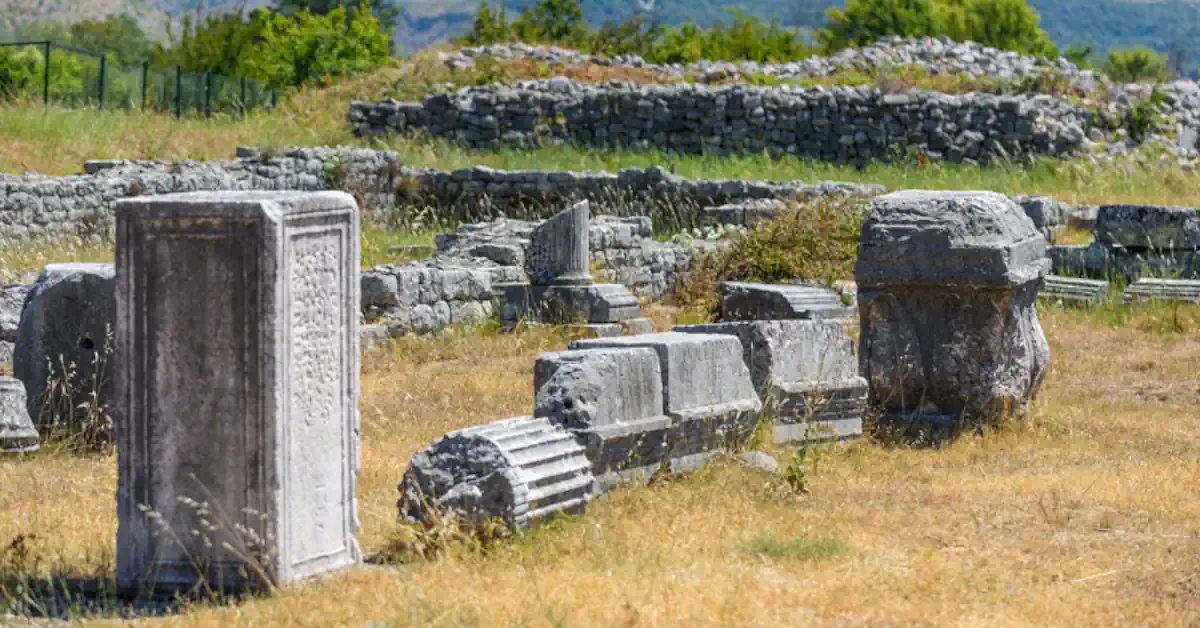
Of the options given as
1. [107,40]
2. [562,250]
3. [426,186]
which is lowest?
[107,40]

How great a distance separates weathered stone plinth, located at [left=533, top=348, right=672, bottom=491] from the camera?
296 inches

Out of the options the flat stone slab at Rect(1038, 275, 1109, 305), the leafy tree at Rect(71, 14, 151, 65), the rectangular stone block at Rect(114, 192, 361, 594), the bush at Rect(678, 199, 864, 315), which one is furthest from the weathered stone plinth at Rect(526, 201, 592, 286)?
the leafy tree at Rect(71, 14, 151, 65)

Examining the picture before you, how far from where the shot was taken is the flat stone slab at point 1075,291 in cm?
1636

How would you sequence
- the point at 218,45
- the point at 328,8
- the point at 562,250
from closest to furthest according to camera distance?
the point at 562,250 → the point at 218,45 → the point at 328,8

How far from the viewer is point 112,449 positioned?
9211 millimetres

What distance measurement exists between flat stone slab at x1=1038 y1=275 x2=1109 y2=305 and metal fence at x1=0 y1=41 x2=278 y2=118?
1357 centimetres

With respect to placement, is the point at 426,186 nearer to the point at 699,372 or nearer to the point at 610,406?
the point at 699,372

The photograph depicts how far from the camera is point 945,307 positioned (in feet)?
33.0

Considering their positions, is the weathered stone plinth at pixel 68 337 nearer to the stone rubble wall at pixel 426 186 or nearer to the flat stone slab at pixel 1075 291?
the stone rubble wall at pixel 426 186

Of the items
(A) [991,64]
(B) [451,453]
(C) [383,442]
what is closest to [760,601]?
(B) [451,453]

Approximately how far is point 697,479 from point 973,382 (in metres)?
2.49

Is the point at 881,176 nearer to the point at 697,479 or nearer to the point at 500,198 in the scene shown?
the point at 500,198

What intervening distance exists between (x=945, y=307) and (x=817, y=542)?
3.53m

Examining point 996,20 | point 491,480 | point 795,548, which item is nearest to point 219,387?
point 491,480
